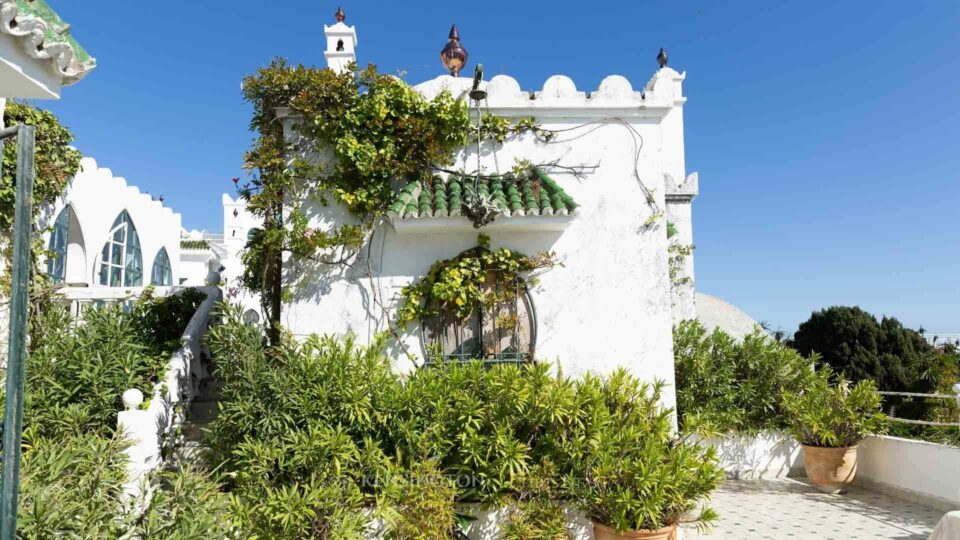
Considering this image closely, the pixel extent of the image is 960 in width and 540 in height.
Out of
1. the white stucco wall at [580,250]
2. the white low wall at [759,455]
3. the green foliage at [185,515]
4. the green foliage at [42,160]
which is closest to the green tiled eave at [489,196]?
the white stucco wall at [580,250]

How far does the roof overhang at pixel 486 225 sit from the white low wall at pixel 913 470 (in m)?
5.68

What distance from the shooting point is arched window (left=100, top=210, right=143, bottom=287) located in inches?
491

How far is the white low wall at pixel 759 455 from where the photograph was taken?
8.60m

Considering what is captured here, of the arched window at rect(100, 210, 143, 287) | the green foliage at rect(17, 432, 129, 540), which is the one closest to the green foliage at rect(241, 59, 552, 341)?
the green foliage at rect(17, 432, 129, 540)

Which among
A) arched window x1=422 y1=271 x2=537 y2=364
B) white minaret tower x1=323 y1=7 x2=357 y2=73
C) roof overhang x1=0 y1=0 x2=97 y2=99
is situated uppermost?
white minaret tower x1=323 y1=7 x2=357 y2=73

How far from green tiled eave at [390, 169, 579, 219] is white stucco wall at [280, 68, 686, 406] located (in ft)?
0.77

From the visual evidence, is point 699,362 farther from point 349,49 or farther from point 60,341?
point 60,341

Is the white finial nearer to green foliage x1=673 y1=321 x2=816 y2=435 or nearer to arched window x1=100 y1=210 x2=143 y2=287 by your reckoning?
green foliage x1=673 y1=321 x2=816 y2=435

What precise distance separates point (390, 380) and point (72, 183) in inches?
347

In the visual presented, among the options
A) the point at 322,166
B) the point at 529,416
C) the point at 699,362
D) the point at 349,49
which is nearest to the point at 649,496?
the point at 529,416

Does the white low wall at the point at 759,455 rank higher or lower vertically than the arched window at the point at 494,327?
lower

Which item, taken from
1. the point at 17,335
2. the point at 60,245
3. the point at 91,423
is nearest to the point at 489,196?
the point at 91,423

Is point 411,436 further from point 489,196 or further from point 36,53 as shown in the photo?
point 36,53

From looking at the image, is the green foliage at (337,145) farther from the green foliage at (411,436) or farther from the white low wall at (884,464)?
the white low wall at (884,464)
